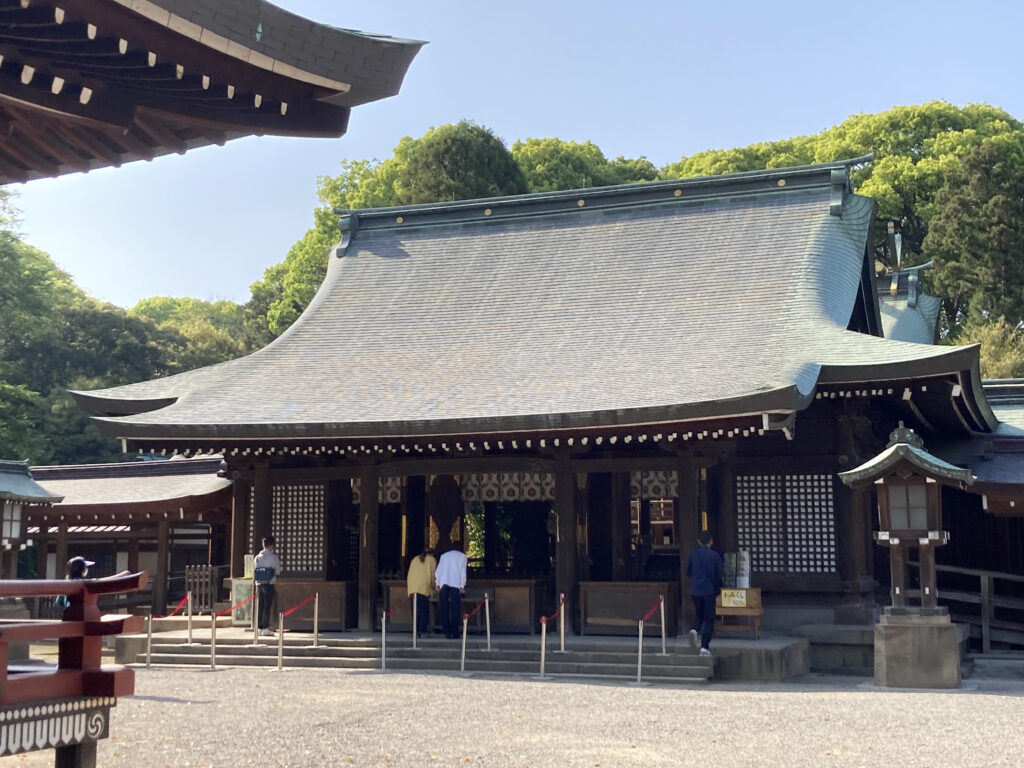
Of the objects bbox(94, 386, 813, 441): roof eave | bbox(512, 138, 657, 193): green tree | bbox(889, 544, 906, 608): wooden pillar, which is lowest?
bbox(889, 544, 906, 608): wooden pillar

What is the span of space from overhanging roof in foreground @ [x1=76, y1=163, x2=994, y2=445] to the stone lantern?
4.33 ft

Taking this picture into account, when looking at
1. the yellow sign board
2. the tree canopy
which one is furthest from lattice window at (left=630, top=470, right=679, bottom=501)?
the tree canopy

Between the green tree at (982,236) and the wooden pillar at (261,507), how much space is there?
28.0 m

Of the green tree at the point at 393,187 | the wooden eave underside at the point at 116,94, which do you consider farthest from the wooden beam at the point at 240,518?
the green tree at the point at 393,187

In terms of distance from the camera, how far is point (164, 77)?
592cm

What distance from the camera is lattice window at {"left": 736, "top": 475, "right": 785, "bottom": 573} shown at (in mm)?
16875

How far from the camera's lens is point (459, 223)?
2364 cm

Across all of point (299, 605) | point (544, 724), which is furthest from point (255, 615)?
point (544, 724)

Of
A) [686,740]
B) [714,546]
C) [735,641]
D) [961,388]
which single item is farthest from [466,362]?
[686,740]

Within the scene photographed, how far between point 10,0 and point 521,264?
17070 mm

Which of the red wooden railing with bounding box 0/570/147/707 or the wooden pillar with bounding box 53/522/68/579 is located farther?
the wooden pillar with bounding box 53/522/68/579

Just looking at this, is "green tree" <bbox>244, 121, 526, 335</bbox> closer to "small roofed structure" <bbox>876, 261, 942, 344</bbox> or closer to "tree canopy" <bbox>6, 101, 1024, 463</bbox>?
"tree canopy" <bbox>6, 101, 1024, 463</bbox>

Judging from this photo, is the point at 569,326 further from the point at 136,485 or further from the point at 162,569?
the point at 136,485

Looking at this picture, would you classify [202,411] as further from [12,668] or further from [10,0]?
[10,0]
